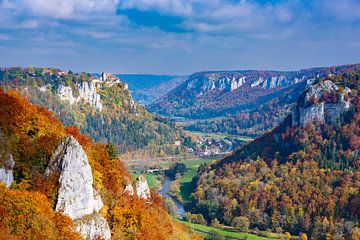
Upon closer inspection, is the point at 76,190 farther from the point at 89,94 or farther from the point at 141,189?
the point at 89,94

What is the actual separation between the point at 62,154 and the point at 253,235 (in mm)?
51440

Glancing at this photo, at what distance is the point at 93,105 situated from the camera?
177125 mm

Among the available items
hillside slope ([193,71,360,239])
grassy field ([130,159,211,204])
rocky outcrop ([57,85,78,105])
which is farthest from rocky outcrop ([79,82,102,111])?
hillside slope ([193,71,360,239])

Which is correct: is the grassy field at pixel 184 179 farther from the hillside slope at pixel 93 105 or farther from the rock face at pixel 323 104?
the rock face at pixel 323 104

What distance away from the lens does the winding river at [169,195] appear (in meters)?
90.3

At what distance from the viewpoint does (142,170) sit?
135250mm

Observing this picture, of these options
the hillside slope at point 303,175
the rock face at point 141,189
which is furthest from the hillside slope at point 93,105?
the rock face at point 141,189

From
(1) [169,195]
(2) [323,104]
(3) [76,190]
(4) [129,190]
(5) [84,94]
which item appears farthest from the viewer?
(5) [84,94]

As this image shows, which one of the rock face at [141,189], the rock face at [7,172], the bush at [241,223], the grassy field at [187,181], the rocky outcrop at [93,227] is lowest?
the bush at [241,223]

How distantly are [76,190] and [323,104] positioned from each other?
3197 inches

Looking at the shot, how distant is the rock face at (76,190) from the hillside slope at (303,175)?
48894mm

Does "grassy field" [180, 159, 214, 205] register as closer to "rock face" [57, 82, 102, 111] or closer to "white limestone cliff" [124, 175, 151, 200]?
"rock face" [57, 82, 102, 111]

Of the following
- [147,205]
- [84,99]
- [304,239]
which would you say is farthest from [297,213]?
[84,99]

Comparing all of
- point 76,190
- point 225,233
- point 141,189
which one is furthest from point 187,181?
point 76,190
